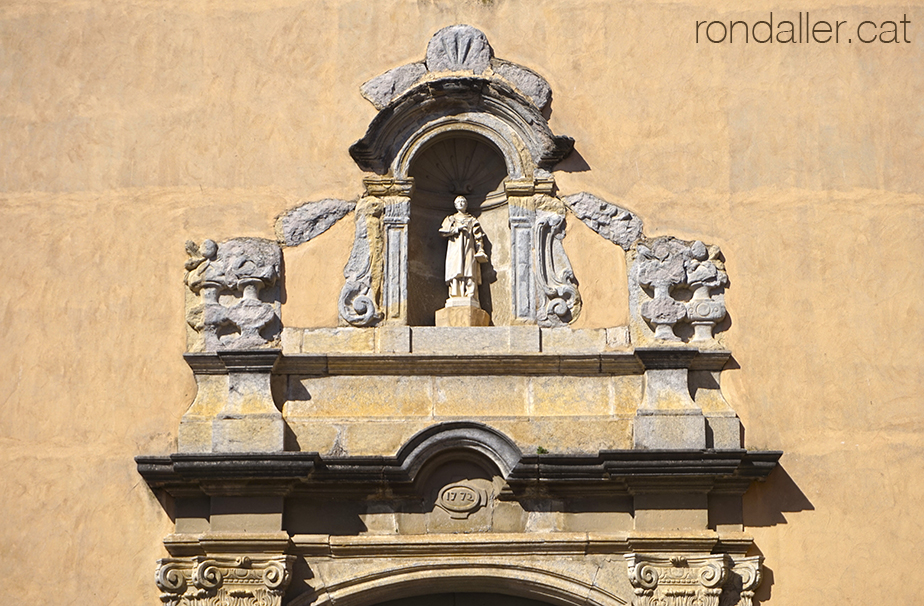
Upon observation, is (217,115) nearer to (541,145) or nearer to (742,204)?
(541,145)

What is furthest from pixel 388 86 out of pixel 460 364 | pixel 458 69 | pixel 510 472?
pixel 510 472

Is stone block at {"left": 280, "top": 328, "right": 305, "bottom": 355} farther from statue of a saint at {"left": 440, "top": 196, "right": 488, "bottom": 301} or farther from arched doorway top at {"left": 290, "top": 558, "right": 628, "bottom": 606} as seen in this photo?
arched doorway top at {"left": 290, "top": 558, "right": 628, "bottom": 606}

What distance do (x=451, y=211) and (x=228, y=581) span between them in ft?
8.06

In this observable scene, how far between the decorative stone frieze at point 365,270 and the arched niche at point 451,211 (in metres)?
0.21

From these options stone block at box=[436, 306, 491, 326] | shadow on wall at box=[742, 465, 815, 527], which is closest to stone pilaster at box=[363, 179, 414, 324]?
stone block at box=[436, 306, 491, 326]

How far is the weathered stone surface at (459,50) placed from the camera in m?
8.38

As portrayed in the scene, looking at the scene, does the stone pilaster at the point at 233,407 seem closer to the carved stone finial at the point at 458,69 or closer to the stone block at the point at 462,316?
the stone block at the point at 462,316

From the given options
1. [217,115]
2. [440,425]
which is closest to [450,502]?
[440,425]

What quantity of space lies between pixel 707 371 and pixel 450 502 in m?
1.55

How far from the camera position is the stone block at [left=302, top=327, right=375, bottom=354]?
798 cm

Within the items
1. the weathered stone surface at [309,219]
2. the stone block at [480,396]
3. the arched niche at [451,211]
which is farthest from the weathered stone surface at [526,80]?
the stone block at [480,396]

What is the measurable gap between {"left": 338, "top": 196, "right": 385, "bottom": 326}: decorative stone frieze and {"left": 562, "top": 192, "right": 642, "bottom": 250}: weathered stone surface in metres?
1.06

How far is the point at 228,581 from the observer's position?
761 cm

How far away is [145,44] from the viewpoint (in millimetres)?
8438
